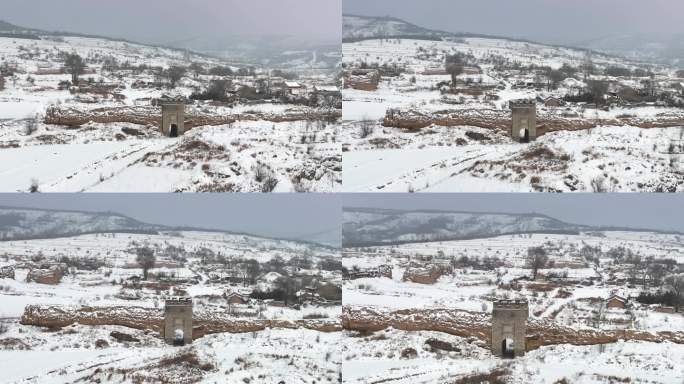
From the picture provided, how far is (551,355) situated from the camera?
9.98 m

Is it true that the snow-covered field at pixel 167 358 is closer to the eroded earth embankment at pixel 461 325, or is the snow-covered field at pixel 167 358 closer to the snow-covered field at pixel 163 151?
the eroded earth embankment at pixel 461 325

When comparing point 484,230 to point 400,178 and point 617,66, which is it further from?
point 617,66

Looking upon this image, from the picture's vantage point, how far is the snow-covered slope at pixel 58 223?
433 inches

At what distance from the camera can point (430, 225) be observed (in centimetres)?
1140

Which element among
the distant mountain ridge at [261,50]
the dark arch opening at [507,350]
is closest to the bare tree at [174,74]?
the distant mountain ridge at [261,50]

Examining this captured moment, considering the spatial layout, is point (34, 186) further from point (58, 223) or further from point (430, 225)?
point (430, 225)

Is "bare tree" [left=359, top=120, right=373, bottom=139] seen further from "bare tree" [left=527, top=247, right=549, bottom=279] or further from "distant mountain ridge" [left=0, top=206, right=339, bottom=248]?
"bare tree" [left=527, top=247, right=549, bottom=279]

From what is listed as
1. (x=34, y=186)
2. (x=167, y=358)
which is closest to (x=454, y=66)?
(x=167, y=358)

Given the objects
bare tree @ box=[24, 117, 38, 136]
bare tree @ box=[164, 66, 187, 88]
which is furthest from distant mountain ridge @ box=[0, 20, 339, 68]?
bare tree @ box=[24, 117, 38, 136]

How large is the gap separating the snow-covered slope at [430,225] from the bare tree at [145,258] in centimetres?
287

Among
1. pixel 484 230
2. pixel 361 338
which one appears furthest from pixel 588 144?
pixel 361 338

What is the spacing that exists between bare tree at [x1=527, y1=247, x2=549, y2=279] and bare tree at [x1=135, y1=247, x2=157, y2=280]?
504 cm

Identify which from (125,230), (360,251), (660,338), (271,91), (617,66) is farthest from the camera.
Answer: (617,66)

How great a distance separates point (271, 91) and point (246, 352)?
160 inches
